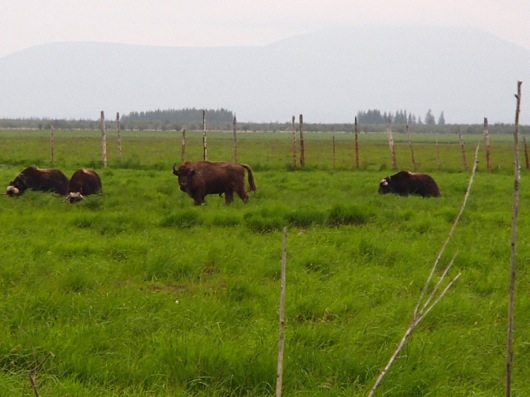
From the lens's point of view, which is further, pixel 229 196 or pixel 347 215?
pixel 229 196

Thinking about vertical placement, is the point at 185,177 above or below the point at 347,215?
above

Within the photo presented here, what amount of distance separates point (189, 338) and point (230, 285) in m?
1.52

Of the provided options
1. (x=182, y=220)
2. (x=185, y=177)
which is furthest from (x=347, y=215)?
(x=185, y=177)

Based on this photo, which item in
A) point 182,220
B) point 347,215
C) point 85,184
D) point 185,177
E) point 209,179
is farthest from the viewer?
point 85,184

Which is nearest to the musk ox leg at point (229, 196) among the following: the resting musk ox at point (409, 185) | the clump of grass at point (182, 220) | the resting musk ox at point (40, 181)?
the clump of grass at point (182, 220)

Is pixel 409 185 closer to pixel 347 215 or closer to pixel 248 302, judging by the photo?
pixel 347 215

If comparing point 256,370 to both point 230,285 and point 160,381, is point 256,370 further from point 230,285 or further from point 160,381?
point 230,285

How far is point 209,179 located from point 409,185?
17.4 feet

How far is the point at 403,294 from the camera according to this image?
235 inches

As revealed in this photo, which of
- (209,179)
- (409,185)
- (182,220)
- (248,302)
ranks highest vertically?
(209,179)

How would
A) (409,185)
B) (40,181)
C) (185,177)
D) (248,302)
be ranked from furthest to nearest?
(409,185) < (40,181) < (185,177) < (248,302)

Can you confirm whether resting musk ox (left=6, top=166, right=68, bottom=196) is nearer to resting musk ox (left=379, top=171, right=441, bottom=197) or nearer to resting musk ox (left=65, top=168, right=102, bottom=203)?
resting musk ox (left=65, top=168, right=102, bottom=203)

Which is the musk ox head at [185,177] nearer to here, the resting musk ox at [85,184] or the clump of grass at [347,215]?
the resting musk ox at [85,184]

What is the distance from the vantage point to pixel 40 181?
44.3 ft
